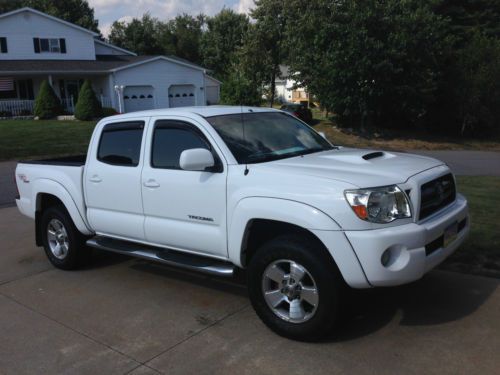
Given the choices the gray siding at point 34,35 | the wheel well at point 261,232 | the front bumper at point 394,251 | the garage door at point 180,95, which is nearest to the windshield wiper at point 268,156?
the wheel well at point 261,232

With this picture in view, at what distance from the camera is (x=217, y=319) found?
448 cm

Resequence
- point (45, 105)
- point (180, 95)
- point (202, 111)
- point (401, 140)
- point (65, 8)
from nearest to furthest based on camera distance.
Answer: point (202, 111) < point (45, 105) < point (401, 140) < point (180, 95) < point (65, 8)

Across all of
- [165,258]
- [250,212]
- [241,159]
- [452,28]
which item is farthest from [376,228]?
[452,28]

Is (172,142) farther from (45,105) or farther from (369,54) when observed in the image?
(45,105)

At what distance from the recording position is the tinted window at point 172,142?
475 centimetres

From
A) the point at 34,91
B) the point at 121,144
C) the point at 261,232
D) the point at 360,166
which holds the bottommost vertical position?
the point at 261,232

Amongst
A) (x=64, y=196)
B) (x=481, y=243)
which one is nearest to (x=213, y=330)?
(x=64, y=196)

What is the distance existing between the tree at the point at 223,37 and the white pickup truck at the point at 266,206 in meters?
52.8

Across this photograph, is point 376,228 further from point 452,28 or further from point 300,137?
point 452,28

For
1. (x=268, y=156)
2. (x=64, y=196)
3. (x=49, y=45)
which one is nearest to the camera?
(x=268, y=156)

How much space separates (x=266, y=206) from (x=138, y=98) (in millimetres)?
33489

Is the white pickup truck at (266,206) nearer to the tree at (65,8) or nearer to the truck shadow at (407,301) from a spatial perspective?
the truck shadow at (407,301)

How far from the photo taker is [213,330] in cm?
427

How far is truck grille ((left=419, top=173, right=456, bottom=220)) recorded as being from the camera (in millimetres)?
3982
